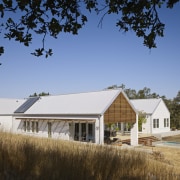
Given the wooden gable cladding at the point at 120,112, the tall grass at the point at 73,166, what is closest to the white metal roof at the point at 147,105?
the wooden gable cladding at the point at 120,112

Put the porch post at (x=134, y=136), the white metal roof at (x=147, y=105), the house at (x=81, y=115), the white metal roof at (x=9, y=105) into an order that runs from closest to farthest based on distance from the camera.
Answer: the house at (x=81, y=115) → the porch post at (x=134, y=136) → the white metal roof at (x=9, y=105) → the white metal roof at (x=147, y=105)

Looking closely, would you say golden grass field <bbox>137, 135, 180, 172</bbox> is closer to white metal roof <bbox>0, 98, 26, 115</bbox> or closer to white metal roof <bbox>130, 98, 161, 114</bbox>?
white metal roof <bbox>130, 98, 161, 114</bbox>

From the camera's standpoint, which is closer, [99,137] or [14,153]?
[14,153]

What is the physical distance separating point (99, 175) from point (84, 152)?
4.50 ft

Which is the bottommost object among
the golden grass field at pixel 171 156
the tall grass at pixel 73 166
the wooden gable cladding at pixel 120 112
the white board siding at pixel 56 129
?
the golden grass field at pixel 171 156

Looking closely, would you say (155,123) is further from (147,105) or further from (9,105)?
(9,105)

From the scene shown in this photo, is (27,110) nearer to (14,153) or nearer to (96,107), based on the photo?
(96,107)

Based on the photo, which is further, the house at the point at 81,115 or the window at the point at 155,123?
the window at the point at 155,123

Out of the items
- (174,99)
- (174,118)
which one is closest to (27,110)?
(174,118)

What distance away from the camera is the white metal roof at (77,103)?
27094 mm

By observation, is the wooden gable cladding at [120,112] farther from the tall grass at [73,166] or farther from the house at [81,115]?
the tall grass at [73,166]

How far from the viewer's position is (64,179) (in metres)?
4.63

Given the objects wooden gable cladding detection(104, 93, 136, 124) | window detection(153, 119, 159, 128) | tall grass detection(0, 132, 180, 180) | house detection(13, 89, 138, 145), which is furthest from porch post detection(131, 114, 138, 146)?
tall grass detection(0, 132, 180, 180)

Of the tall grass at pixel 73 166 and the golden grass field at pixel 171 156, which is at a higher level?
the tall grass at pixel 73 166
